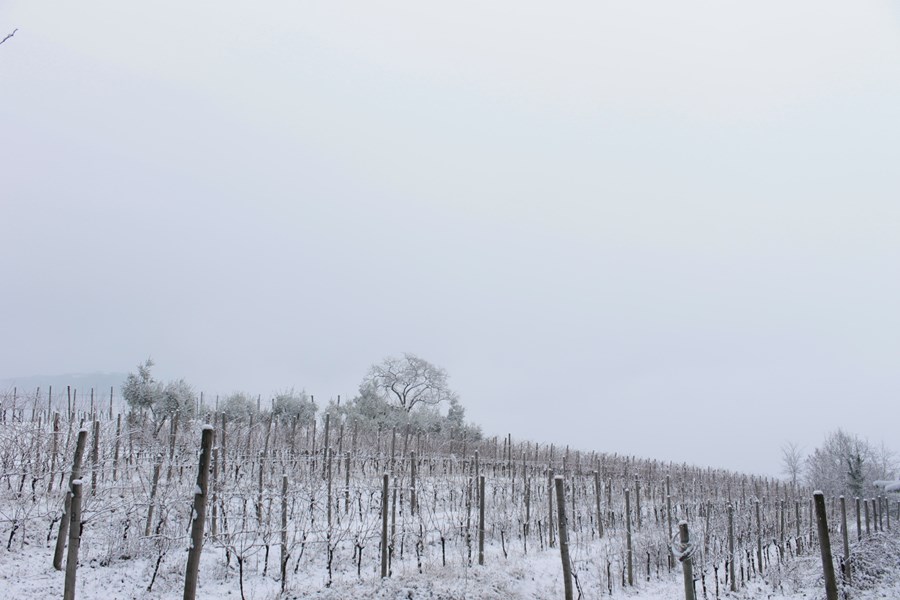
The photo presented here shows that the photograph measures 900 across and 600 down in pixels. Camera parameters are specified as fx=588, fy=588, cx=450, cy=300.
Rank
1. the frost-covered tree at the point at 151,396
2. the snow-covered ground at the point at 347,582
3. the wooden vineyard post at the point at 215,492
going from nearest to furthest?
the snow-covered ground at the point at 347,582
the wooden vineyard post at the point at 215,492
the frost-covered tree at the point at 151,396

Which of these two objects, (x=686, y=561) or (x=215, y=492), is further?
(x=215, y=492)

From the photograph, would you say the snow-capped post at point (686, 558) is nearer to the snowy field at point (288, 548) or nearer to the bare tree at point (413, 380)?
the snowy field at point (288, 548)

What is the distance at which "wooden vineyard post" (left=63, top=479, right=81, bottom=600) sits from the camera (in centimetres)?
559

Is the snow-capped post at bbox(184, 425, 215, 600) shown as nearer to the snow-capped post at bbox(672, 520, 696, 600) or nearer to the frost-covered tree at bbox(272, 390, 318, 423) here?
the snow-capped post at bbox(672, 520, 696, 600)

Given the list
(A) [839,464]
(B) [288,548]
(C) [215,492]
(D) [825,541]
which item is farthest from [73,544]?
(A) [839,464]

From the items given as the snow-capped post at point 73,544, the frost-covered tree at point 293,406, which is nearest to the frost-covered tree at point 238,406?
the frost-covered tree at point 293,406

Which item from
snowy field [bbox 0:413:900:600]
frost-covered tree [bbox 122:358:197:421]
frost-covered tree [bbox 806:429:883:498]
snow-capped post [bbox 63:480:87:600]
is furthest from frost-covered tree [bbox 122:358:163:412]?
frost-covered tree [bbox 806:429:883:498]

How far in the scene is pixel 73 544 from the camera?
5.61m

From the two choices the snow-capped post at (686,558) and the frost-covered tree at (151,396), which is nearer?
the snow-capped post at (686,558)

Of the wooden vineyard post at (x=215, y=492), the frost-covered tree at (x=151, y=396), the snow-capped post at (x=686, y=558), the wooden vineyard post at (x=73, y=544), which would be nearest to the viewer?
the wooden vineyard post at (x=73, y=544)

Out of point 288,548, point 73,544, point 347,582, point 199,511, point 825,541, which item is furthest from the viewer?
point 288,548

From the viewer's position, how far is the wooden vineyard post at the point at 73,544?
18.4 feet

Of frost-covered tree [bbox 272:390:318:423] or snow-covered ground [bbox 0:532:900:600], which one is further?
frost-covered tree [bbox 272:390:318:423]

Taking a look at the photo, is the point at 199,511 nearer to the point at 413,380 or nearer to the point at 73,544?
the point at 73,544
